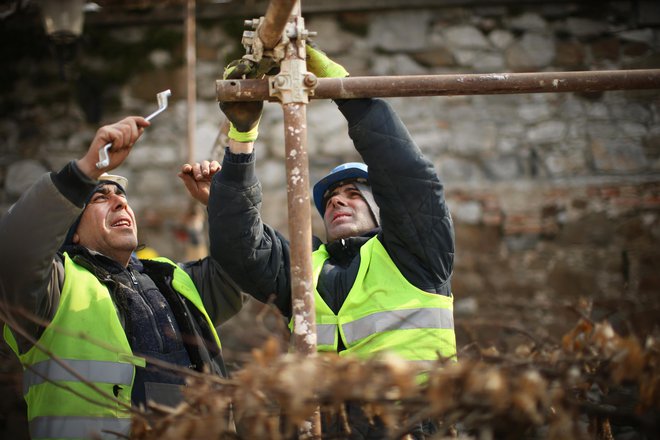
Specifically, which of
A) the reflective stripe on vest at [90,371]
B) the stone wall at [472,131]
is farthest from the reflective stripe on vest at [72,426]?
the stone wall at [472,131]

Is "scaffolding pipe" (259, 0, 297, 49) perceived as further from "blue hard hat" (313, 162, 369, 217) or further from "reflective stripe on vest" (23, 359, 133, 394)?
"reflective stripe on vest" (23, 359, 133, 394)

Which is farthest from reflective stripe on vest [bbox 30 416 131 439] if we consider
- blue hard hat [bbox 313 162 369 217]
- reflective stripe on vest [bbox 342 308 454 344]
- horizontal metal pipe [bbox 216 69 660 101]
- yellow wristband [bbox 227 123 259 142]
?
blue hard hat [bbox 313 162 369 217]

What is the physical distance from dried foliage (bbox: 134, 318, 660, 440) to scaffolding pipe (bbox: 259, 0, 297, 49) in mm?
1001

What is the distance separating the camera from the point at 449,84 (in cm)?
254

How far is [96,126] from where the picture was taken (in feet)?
18.2

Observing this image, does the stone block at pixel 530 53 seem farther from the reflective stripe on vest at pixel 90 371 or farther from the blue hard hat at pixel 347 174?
the reflective stripe on vest at pixel 90 371

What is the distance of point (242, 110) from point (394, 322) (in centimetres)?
89

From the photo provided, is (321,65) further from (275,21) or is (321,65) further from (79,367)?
(79,367)

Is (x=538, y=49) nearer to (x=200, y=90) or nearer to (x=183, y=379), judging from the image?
(x=200, y=90)

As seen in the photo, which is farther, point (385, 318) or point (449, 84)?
point (385, 318)

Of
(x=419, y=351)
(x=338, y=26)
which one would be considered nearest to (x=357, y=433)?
(x=419, y=351)

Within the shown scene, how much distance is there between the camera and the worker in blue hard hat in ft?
8.76

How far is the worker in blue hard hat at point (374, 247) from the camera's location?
2.67m

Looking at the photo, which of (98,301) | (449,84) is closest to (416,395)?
(449,84)
